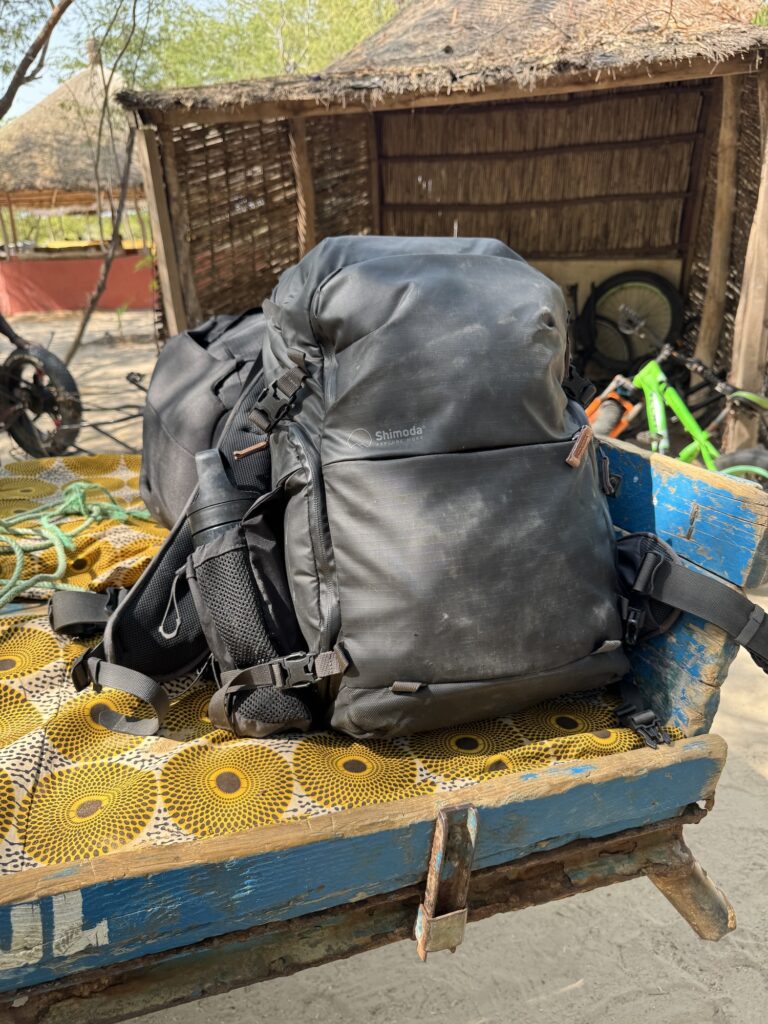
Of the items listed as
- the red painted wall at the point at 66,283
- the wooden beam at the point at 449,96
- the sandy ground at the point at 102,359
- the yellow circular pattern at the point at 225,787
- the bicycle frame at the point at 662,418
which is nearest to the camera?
the yellow circular pattern at the point at 225,787

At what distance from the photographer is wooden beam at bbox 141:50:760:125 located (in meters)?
4.36

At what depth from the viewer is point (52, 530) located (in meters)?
2.05

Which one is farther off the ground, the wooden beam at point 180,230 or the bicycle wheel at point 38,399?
the wooden beam at point 180,230

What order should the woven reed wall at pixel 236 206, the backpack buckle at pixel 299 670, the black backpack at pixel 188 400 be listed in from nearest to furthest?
the backpack buckle at pixel 299 670 → the black backpack at pixel 188 400 → the woven reed wall at pixel 236 206

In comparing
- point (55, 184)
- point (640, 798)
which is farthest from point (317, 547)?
point (55, 184)

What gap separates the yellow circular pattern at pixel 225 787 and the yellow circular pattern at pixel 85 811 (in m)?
0.05

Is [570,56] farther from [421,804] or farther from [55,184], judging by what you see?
[55,184]

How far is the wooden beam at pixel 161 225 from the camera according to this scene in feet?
16.8

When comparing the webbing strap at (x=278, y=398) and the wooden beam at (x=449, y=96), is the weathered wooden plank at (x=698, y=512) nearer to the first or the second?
the webbing strap at (x=278, y=398)

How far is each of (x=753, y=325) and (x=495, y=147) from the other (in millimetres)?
3146

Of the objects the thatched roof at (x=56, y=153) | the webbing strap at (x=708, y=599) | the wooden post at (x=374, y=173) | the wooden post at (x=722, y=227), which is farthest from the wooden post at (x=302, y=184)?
the thatched roof at (x=56, y=153)

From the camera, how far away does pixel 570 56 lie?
171 inches

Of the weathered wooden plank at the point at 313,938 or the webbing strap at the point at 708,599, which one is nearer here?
the weathered wooden plank at the point at 313,938

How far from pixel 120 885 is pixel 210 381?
135 centimetres
